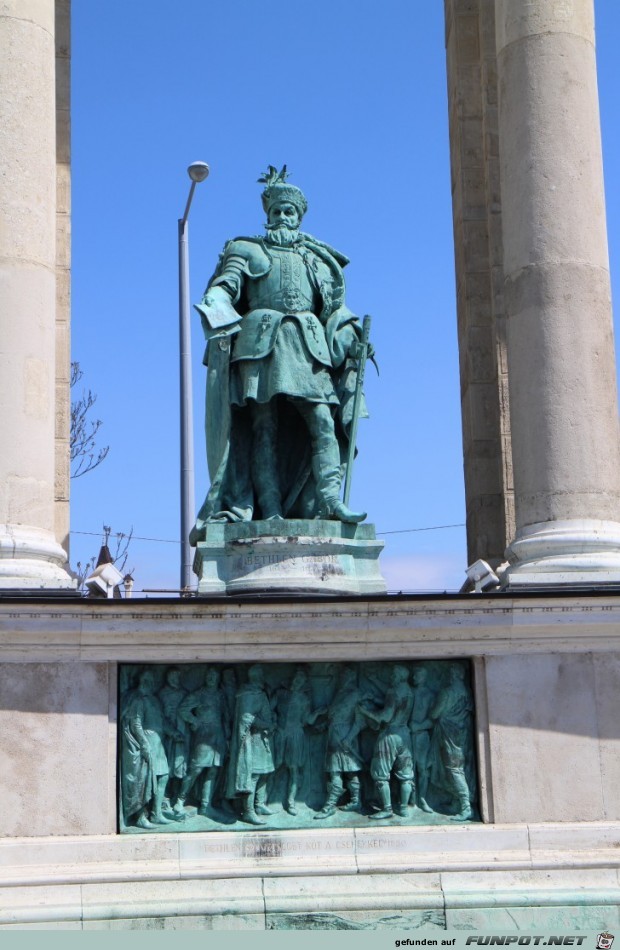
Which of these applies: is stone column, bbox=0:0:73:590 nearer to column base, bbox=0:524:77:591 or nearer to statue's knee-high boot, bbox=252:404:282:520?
column base, bbox=0:524:77:591

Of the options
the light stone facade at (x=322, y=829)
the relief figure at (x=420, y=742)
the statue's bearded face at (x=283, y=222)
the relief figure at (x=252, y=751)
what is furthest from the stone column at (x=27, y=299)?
the relief figure at (x=420, y=742)

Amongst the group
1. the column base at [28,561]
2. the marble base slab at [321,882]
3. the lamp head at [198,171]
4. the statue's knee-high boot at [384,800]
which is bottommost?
the marble base slab at [321,882]

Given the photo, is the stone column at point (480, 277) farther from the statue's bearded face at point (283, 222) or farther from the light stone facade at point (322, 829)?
the light stone facade at point (322, 829)

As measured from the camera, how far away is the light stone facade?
55.2ft

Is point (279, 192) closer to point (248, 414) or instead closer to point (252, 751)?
point (248, 414)

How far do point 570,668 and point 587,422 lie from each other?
2.87 metres

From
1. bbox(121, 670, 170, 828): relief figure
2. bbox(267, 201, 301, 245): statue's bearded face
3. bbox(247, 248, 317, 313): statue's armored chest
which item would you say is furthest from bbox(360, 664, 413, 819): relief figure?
bbox(267, 201, 301, 245): statue's bearded face

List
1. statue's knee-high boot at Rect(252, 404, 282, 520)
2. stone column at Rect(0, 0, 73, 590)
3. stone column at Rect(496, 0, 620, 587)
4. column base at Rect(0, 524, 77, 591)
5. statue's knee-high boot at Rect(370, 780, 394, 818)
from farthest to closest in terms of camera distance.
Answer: statue's knee-high boot at Rect(252, 404, 282, 520) → stone column at Rect(496, 0, 620, 587) → stone column at Rect(0, 0, 73, 590) → column base at Rect(0, 524, 77, 591) → statue's knee-high boot at Rect(370, 780, 394, 818)

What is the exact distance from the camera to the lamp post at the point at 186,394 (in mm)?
30125

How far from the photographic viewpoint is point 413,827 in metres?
17.6

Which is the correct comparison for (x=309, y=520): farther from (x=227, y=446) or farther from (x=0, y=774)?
(x=0, y=774)

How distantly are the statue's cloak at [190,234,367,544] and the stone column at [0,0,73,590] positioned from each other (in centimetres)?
192

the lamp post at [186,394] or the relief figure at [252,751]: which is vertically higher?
the lamp post at [186,394]

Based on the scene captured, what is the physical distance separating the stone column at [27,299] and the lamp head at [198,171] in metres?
13.5
